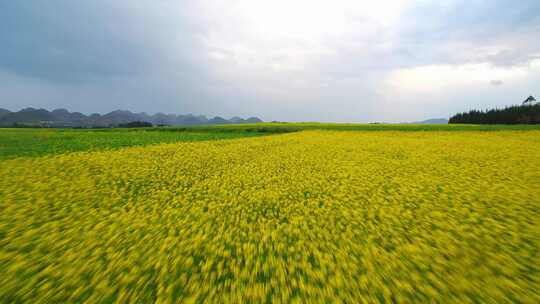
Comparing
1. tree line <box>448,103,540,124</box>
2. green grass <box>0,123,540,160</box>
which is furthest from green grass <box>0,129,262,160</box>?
tree line <box>448,103,540,124</box>

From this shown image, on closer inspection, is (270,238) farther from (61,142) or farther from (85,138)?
(85,138)

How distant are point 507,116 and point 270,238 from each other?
134270 millimetres

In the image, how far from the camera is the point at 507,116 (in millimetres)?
86562

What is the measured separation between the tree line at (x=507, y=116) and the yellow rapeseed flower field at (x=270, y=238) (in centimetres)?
11595

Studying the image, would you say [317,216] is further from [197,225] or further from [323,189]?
[197,225]

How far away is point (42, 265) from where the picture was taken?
3986 millimetres

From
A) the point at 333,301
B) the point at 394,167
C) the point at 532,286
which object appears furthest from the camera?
the point at 394,167

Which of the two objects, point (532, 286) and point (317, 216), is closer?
point (532, 286)

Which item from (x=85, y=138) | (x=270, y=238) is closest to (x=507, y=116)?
(x=270, y=238)

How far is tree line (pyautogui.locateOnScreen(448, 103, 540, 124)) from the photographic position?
260 feet

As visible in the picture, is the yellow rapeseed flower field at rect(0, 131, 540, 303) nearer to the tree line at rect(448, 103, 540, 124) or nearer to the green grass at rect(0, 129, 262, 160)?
the green grass at rect(0, 129, 262, 160)

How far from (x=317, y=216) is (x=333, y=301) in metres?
3.09

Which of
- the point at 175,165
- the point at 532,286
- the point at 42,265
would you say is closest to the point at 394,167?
the point at 532,286

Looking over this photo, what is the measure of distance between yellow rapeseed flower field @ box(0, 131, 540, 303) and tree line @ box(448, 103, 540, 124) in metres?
116
